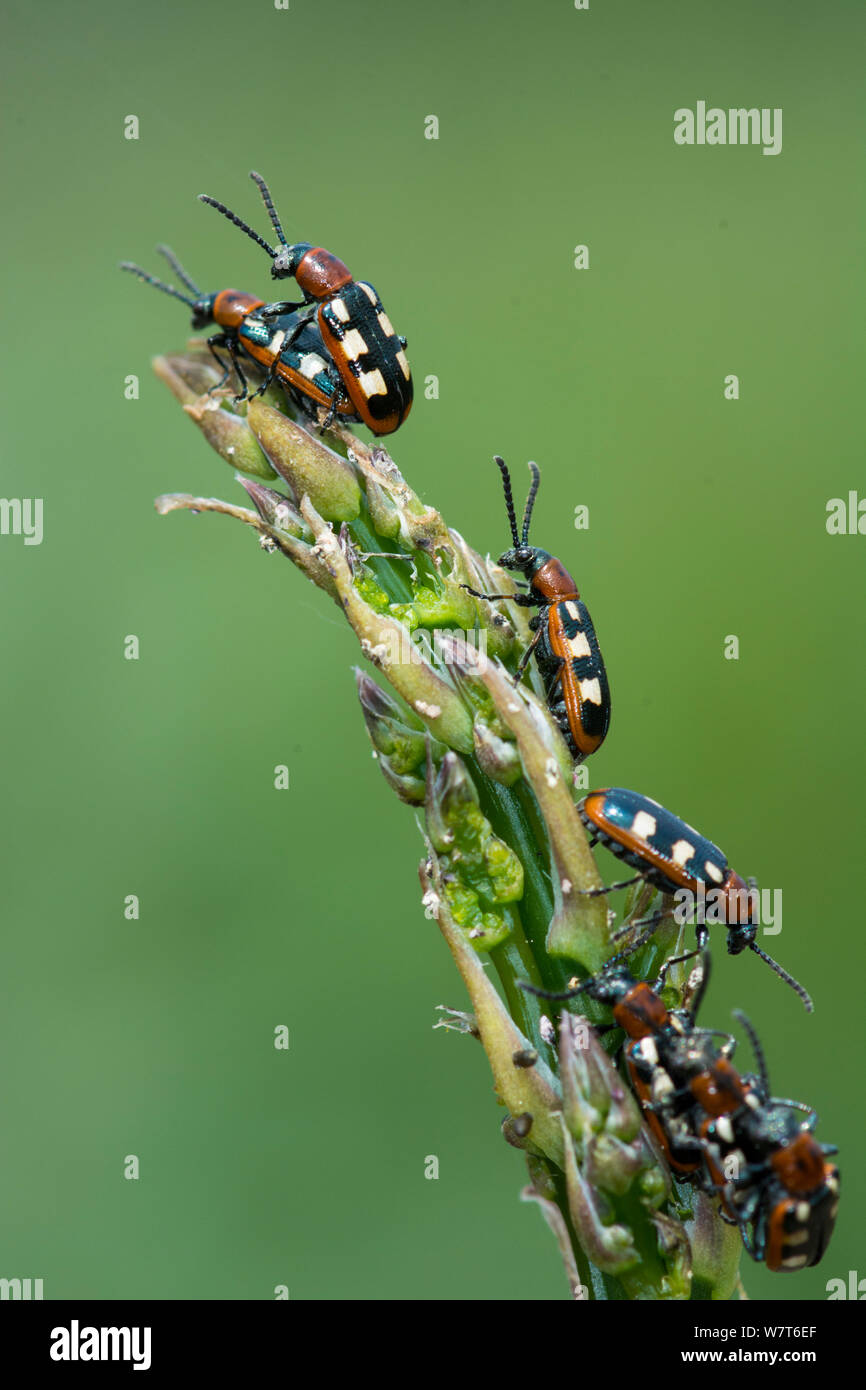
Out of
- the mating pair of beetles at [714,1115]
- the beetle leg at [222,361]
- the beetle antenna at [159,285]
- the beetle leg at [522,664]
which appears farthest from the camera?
the beetle antenna at [159,285]

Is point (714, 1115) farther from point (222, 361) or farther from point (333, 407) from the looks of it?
point (222, 361)

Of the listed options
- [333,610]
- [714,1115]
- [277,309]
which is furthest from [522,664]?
[333,610]

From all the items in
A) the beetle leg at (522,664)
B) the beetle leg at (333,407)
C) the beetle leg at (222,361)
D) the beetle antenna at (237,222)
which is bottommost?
the beetle leg at (522,664)

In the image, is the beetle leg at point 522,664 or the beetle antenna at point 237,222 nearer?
the beetle leg at point 522,664

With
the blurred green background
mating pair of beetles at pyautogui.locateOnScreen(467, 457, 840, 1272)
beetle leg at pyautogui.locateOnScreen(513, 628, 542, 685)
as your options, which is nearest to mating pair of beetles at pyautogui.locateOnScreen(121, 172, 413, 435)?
beetle leg at pyautogui.locateOnScreen(513, 628, 542, 685)

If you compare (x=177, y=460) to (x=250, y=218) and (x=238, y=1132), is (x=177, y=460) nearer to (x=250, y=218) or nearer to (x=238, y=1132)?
(x=250, y=218)

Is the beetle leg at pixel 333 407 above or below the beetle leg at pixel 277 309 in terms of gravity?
below

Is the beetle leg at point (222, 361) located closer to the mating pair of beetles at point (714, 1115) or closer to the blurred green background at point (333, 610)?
the mating pair of beetles at point (714, 1115)

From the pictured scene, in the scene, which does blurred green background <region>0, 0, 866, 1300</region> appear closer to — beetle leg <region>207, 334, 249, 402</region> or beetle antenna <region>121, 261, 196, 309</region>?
beetle antenna <region>121, 261, 196, 309</region>

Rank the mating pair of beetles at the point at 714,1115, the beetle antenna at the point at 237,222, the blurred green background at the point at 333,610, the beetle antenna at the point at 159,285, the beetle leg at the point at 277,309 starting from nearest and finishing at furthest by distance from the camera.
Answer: the mating pair of beetles at the point at 714,1115
the beetle leg at the point at 277,309
the beetle antenna at the point at 237,222
the beetle antenna at the point at 159,285
the blurred green background at the point at 333,610

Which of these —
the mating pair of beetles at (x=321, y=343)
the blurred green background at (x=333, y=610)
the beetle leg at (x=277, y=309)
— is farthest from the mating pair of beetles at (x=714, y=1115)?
the blurred green background at (x=333, y=610)
